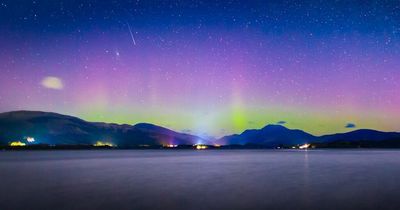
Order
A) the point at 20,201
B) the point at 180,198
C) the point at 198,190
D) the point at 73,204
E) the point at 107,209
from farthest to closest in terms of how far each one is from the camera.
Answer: the point at 198,190 → the point at 180,198 → the point at 20,201 → the point at 73,204 → the point at 107,209

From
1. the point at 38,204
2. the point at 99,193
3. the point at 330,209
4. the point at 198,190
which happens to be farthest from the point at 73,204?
the point at 330,209

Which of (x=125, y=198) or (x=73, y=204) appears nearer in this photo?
(x=73, y=204)

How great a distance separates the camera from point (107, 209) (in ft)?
64.1

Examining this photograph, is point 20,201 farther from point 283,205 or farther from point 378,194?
point 378,194

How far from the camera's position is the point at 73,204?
68.6 ft

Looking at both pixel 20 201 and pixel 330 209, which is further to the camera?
pixel 20 201

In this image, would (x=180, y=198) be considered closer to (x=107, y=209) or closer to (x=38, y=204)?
(x=107, y=209)

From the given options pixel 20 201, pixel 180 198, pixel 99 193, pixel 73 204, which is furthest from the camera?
pixel 99 193

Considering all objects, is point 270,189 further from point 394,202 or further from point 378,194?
point 394,202

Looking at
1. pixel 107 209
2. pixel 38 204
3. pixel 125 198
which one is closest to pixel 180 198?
→ pixel 125 198

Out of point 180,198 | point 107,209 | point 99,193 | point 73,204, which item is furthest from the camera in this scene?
point 99,193

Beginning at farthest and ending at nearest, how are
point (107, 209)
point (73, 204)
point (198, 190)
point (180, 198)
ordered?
point (198, 190) < point (180, 198) < point (73, 204) < point (107, 209)

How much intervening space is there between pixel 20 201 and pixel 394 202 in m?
21.1

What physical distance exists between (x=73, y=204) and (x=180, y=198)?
20.6ft
